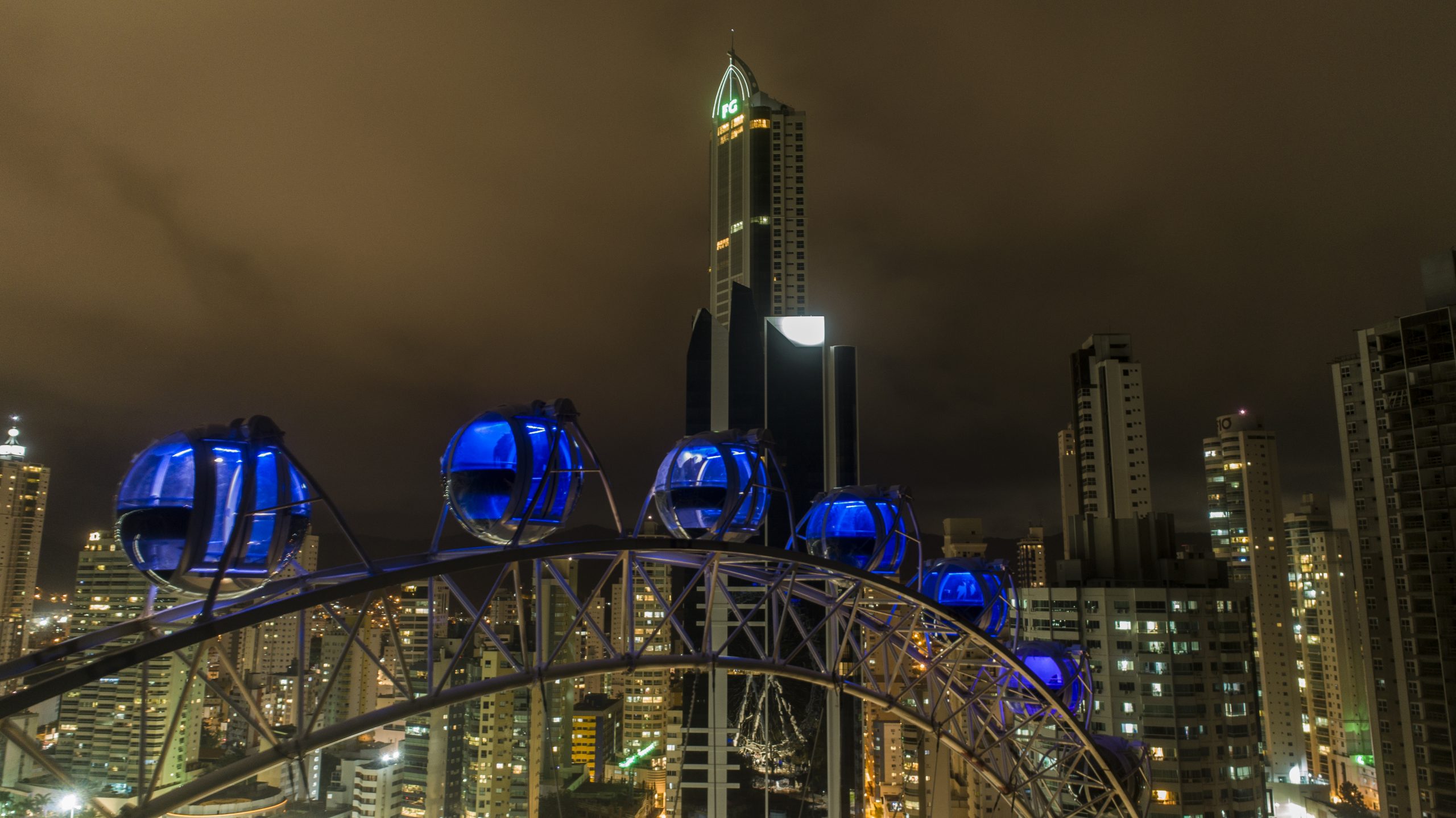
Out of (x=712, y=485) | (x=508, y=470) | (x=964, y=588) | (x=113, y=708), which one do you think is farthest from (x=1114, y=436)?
(x=113, y=708)

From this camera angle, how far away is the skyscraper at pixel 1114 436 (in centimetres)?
7394

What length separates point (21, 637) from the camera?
201ft

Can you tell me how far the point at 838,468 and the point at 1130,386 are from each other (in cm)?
3307

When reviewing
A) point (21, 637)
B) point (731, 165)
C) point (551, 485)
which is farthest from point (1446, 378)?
point (21, 637)

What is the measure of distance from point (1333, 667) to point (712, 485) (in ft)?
282

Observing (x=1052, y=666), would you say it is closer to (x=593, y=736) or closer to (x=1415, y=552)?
(x=1415, y=552)

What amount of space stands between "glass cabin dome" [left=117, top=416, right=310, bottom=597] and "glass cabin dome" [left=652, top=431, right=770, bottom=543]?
5156 millimetres

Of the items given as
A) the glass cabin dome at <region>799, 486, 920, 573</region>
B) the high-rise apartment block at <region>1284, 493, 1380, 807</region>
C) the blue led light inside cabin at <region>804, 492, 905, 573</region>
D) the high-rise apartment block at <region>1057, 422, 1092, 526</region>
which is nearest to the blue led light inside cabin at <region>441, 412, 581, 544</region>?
the glass cabin dome at <region>799, 486, 920, 573</region>

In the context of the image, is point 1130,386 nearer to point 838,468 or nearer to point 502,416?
point 838,468

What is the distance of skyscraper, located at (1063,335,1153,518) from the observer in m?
73.9

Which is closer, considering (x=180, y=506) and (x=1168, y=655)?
(x=180, y=506)

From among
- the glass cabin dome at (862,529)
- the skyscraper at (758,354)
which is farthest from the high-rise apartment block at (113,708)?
the glass cabin dome at (862,529)

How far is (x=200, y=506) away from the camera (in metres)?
7.15

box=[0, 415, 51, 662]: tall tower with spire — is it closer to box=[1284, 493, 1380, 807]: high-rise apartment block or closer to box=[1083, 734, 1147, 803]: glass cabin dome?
box=[1083, 734, 1147, 803]: glass cabin dome
